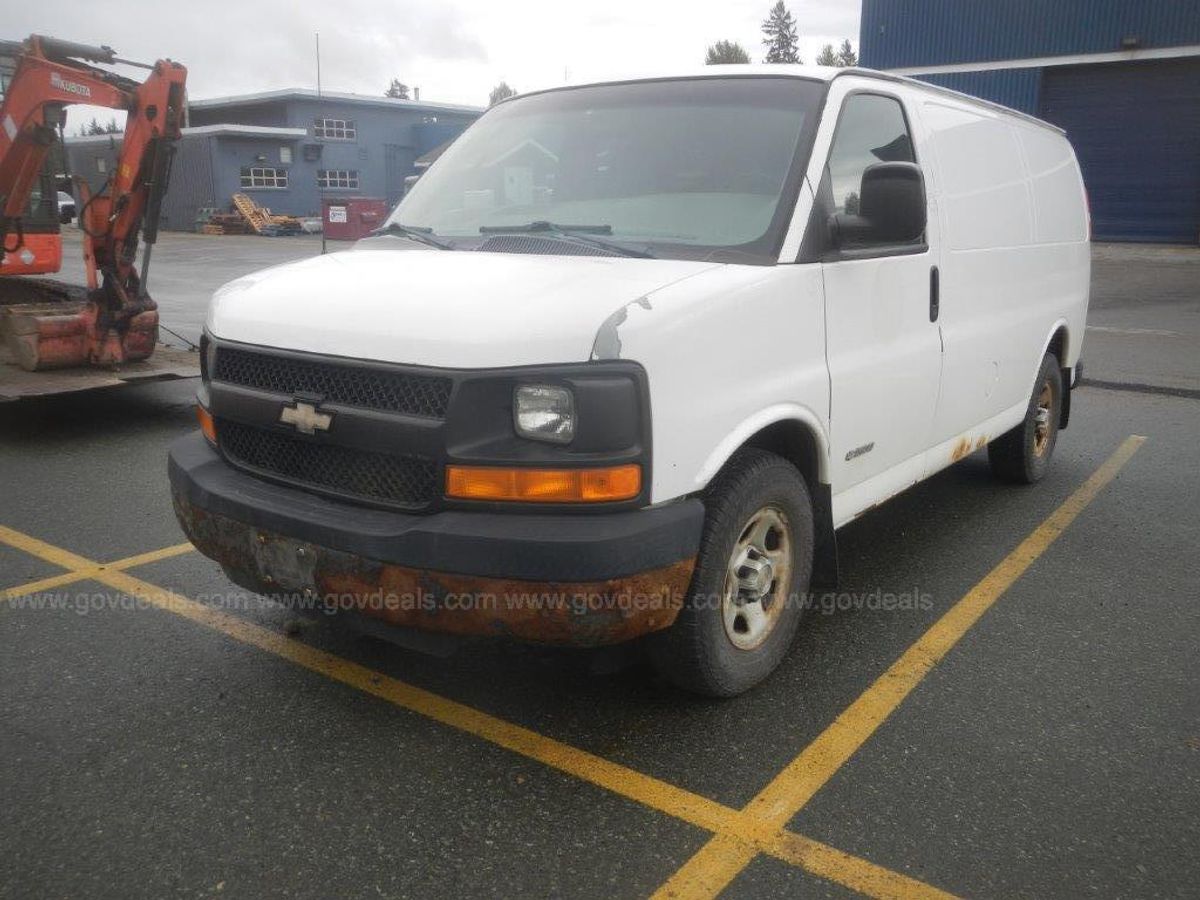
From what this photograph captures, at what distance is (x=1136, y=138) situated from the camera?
79.6 ft

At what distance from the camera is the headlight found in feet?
8.89

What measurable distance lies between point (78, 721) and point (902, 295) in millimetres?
3228

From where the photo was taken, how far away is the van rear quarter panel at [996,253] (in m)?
4.36

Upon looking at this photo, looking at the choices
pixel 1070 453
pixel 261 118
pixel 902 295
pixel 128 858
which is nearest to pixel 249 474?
pixel 128 858

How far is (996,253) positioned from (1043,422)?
174 cm

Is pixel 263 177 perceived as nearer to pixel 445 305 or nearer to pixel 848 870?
pixel 445 305

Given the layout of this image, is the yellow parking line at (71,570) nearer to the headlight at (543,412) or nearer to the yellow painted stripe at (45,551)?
the yellow painted stripe at (45,551)

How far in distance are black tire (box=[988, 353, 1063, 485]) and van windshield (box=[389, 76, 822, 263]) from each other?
9.28 feet

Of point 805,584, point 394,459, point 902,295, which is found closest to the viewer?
point 394,459

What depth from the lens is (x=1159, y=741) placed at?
10.5ft

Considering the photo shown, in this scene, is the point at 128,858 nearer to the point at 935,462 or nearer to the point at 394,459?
the point at 394,459

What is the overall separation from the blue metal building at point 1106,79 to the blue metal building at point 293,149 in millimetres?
19528

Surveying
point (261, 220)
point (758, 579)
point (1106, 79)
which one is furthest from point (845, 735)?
point (261, 220)

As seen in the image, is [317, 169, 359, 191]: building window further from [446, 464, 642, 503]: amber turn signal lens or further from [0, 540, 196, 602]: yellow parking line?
[446, 464, 642, 503]: amber turn signal lens
